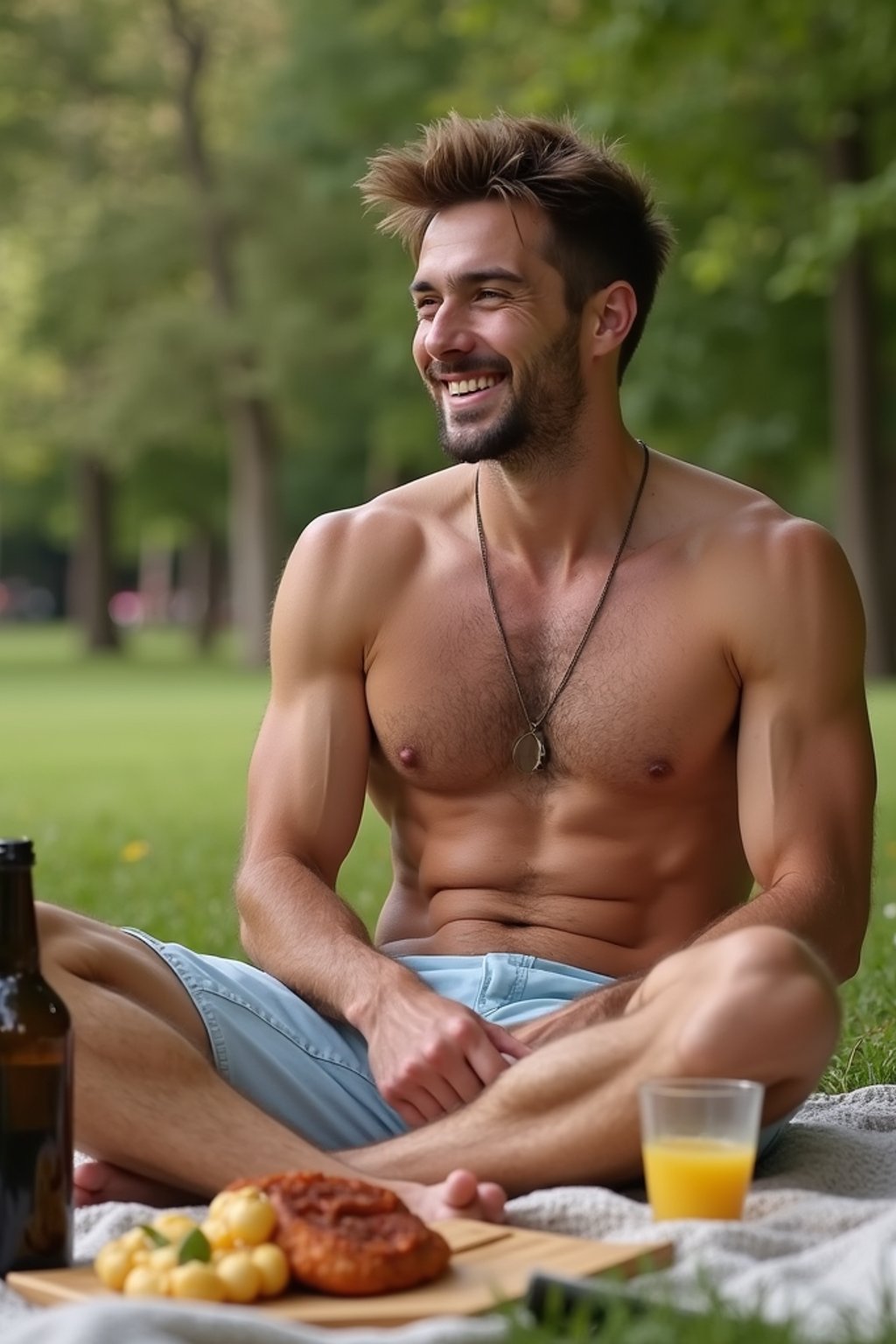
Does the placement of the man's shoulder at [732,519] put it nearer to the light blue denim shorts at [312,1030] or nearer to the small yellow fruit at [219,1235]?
the light blue denim shorts at [312,1030]

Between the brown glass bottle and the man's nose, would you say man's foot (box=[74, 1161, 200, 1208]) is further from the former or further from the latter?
the man's nose

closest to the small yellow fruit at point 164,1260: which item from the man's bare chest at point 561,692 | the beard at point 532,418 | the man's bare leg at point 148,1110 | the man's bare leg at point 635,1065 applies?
the man's bare leg at point 148,1110

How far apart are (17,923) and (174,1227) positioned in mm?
467

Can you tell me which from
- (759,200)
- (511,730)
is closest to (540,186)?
(511,730)

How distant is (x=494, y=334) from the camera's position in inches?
163

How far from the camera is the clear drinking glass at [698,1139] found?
3.08 m

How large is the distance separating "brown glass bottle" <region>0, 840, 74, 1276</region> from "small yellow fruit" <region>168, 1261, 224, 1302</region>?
29 cm

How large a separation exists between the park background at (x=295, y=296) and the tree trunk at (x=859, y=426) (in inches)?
1.4

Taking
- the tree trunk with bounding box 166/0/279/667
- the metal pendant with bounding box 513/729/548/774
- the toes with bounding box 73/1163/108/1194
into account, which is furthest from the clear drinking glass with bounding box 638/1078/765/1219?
the tree trunk with bounding box 166/0/279/667

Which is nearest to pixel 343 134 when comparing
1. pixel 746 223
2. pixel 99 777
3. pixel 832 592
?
pixel 746 223

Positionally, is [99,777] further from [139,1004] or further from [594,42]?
[139,1004]

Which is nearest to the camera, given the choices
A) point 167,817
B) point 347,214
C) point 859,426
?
point 167,817

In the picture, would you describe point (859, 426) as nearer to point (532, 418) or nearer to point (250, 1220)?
point (532, 418)

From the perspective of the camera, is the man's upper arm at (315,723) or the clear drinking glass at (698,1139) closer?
the clear drinking glass at (698,1139)
